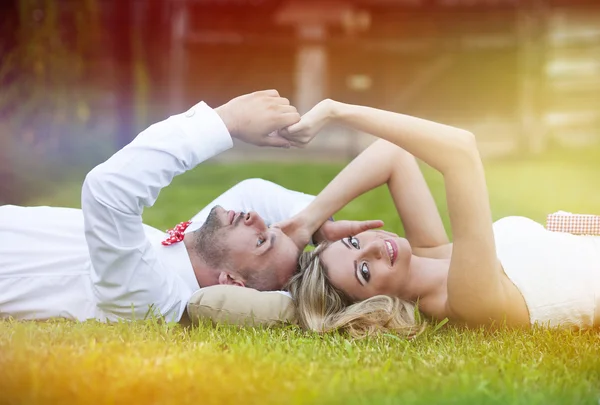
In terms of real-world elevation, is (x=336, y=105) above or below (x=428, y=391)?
above

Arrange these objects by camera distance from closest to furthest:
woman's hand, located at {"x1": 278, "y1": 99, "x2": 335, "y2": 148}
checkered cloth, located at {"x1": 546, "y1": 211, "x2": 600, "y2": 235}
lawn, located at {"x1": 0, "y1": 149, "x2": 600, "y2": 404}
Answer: lawn, located at {"x1": 0, "y1": 149, "x2": 600, "y2": 404}, woman's hand, located at {"x1": 278, "y1": 99, "x2": 335, "y2": 148}, checkered cloth, located at {"x1": 546, "y1": 211, "x2": 600, "y2": 235}

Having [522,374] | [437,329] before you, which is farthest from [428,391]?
[437,329]

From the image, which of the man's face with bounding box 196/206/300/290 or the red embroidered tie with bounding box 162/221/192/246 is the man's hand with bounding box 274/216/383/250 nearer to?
the man's face with bounding box 196/206/300/290

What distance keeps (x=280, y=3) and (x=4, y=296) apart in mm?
13190

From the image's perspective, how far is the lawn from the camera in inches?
80.1

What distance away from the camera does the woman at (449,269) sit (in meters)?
2.66

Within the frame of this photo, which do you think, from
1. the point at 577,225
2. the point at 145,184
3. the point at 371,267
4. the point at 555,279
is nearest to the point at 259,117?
the point at 145,184

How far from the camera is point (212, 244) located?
3.20 meters

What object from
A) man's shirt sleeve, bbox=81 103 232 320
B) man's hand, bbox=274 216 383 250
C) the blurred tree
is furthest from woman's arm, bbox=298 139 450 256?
the blurred tree

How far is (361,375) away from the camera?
227 cm

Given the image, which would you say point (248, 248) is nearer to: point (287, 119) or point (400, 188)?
point (287, 119)

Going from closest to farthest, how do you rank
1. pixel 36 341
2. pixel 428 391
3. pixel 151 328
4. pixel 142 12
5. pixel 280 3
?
pixel 428 391 → pixel 36 341 → pixel 151 328 → pixel 142 12 → pixel 280 3

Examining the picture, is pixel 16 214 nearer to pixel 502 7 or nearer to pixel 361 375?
pixel 361 375

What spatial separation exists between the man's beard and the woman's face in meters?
0.45
